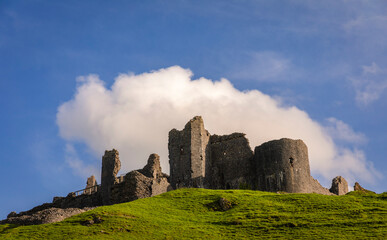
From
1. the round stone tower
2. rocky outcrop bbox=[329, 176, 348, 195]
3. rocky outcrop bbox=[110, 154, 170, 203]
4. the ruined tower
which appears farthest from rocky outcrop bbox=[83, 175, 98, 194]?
rocky outcrop bbox=[329, 176, 348, 195]

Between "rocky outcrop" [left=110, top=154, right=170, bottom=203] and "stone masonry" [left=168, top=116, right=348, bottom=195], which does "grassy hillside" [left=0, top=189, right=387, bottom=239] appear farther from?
"stone masonry" [left=168, top=116, right=348, bottom=195]

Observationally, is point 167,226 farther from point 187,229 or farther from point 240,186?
point 240,186

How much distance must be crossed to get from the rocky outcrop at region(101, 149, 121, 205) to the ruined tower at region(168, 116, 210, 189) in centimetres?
671

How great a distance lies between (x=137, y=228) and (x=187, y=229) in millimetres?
4130

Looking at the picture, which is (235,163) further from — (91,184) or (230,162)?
(91,184)

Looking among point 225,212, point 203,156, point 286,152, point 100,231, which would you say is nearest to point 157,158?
point 203,156

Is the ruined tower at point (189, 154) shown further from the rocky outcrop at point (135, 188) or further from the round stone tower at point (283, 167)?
the round stone tower at point (283, 167)

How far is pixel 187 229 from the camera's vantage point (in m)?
56.1

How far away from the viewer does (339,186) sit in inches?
3413

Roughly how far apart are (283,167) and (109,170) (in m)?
21.4

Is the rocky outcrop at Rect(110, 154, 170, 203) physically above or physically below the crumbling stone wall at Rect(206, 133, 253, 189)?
below

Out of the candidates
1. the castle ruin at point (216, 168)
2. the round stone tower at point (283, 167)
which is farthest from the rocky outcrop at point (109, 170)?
the round stone tower at point (283, 167)

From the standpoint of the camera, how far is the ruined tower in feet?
266

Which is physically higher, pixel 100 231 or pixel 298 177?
pixel 298 177
